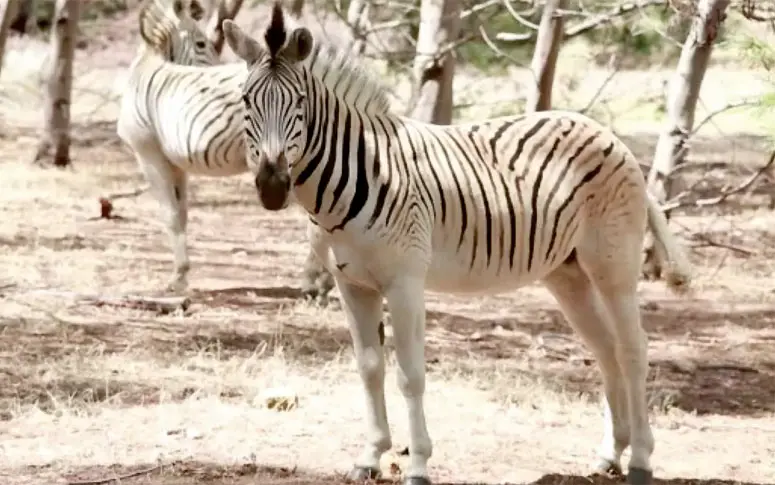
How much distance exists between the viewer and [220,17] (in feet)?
42.6

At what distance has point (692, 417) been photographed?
22.1 feet

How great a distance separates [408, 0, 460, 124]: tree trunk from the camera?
28.2 ft

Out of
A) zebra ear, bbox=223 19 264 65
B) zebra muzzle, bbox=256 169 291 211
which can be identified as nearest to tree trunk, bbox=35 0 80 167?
zebra ear, bbox=223 19 264 65

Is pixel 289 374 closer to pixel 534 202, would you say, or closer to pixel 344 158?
pixel 534 202

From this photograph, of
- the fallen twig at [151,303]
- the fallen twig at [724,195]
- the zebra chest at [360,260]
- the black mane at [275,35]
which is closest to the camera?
the black mane at [275,35]

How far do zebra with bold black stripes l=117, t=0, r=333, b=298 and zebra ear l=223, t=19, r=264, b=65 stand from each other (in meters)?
3.83

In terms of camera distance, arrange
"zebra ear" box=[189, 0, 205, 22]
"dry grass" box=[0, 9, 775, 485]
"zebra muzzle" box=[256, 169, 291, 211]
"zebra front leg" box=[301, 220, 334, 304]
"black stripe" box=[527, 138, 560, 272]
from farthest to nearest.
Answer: "zebra ear" box=[189, 0, 205, 22] < "zebra front leg" box=[301, 220, 334, 304] < "dry grass" box=[0, 9, 775, 485] < "black stripe" box=[527, 138, 560, 272] < "zebra muzzle" box=[256, 169, 291, 211]

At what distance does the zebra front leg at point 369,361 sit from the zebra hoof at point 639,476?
3.37ft

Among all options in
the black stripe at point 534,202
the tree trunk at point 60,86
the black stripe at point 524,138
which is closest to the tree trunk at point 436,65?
the black stripe at point 524,138

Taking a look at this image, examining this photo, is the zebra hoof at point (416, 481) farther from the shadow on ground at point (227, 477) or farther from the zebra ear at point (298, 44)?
the zebra ear at point (298, 44)

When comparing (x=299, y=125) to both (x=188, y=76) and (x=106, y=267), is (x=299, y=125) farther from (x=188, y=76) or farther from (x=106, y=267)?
(x=106, y=267)

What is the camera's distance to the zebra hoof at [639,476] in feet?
17.5

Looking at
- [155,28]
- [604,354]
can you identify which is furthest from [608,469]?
[155,28]

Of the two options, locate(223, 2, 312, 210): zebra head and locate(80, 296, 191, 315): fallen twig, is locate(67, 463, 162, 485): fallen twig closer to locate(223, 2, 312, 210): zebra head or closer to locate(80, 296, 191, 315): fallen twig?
locate(223, 2, 312, 210): zebra head
